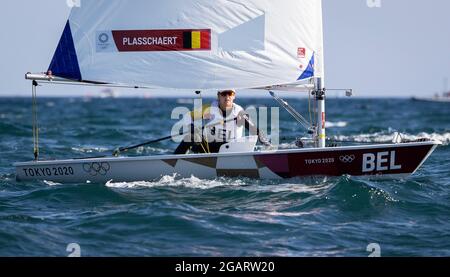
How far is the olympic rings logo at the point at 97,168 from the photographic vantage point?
45.7 ft

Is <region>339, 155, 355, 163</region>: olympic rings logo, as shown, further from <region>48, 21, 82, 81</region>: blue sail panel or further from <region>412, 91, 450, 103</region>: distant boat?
<region>412, 91, 450, 103</region>: distant boat

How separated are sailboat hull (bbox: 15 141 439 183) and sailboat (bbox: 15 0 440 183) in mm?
17

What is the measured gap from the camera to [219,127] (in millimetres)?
14234

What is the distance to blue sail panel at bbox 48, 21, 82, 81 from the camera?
14297mm

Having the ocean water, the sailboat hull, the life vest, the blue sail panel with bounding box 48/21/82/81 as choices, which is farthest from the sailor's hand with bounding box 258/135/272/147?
the blue sail panel with bounding box 48/21/82/81

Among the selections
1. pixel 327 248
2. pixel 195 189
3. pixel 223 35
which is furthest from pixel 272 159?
pixel 327 248

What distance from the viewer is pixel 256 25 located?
45.7ft

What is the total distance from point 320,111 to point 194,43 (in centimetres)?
244

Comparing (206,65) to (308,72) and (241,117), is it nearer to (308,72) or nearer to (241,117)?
(241,117)

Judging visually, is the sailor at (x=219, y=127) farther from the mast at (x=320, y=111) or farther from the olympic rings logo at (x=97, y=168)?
the olympic rings logo at (x=97, y=168)

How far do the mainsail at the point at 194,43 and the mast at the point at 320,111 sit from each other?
0.18 metres
